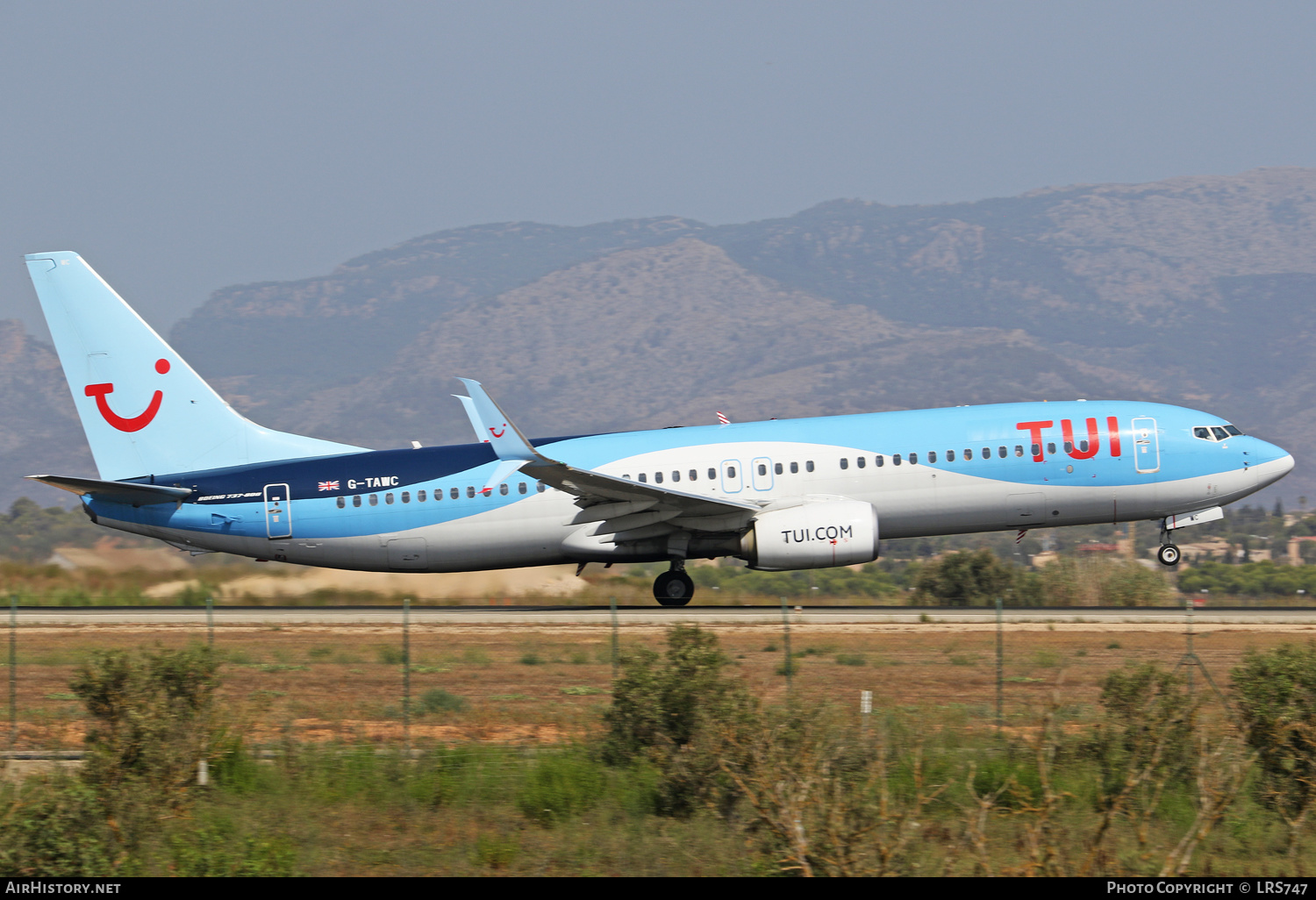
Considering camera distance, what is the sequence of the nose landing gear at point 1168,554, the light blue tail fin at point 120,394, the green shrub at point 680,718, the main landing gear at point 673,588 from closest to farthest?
the green shrub at point 680,718
the nose landing gear at point 1168,554
the main landing gear at point 673,588
the light blue tail fin at point 120,394

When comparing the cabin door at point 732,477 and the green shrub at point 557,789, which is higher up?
the cabin door at point 732,477

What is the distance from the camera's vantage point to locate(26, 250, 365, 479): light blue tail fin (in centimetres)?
2820

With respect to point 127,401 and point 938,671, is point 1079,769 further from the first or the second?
point 127,401

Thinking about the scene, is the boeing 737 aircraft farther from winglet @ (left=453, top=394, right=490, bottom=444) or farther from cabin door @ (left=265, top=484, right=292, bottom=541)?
winglet @ (left=453, top=394, right=490, bottom=444)

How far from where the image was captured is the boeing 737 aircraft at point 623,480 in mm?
26469

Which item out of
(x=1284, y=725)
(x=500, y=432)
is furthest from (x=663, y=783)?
(x=500, y=432)

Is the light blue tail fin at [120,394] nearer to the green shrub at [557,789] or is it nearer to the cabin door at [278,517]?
the cabin door at [278,517]

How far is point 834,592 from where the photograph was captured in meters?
47.6

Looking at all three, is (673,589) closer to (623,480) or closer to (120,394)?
(623,480)

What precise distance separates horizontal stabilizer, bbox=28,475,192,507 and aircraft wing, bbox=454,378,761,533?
6943 mm

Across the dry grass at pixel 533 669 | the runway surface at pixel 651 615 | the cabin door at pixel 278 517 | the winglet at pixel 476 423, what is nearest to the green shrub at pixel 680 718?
the dry grass at pixel 533 669

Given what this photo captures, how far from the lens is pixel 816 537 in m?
25.8

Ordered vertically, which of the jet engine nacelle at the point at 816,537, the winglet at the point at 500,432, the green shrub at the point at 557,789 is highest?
the winglet at the point at 500,432

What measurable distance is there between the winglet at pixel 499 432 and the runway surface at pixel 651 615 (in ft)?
11.3
